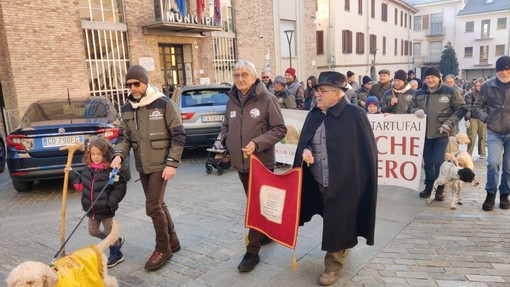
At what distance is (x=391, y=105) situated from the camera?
6.82 m

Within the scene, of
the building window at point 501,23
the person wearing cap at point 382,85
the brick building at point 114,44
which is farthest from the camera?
the building window at point 501,23

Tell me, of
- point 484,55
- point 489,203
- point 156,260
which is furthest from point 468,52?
point 156,260

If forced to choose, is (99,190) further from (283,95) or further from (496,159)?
(283,95)

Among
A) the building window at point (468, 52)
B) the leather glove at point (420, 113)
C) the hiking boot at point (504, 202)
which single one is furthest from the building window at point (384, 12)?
the hiking boot at point (504, 202)

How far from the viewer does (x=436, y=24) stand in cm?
5322

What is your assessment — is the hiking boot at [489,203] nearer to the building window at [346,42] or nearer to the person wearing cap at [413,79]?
the person wearing cap at [413,79]

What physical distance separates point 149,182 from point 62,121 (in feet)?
11.4

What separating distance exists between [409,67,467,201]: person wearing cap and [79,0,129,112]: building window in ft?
38.2

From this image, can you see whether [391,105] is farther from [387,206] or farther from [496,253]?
[496,253]

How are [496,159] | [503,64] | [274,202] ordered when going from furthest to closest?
1. [496,159]
2. [503,64]
3. [274,202]

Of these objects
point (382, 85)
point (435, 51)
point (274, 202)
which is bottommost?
point (274, 202)

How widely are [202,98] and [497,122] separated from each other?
600 cm

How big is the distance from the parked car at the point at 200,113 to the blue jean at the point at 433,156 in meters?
4.59

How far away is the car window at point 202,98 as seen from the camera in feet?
29.5
